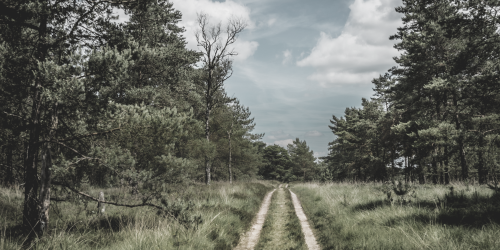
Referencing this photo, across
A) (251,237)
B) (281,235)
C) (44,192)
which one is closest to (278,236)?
(281,235)

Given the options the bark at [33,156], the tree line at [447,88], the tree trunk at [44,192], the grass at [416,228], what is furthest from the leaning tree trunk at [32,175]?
the tree line at [447,88]

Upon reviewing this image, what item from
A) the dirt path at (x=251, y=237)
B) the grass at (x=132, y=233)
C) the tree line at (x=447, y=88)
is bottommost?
the dirt path at (x=251, y=237)

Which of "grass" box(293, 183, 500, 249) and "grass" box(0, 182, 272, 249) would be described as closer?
"grass" box(293, 183, 500, 249)

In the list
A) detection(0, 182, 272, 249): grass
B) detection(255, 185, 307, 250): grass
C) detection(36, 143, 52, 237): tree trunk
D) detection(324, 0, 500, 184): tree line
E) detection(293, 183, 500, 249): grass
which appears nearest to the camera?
detection(293, 183, 500, 249): grass

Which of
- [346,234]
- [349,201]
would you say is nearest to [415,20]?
[349,201]

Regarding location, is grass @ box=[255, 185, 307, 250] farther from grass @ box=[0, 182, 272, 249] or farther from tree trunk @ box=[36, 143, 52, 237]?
tree trunk @ box=[36, 143, 52, 237]

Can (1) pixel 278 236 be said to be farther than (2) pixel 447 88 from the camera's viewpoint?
No

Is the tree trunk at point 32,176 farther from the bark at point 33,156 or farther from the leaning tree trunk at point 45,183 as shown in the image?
the leaning tree trunk at point 45,183

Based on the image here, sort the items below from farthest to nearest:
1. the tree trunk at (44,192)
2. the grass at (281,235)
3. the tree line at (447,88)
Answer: the tree line at (447,88) < the grass at (281,235) < the tree trunk at (44,192)

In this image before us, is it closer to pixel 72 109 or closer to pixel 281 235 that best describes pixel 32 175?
pixel 72 109

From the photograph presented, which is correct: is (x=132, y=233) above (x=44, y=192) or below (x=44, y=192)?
below

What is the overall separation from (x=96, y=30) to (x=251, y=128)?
33690 mm

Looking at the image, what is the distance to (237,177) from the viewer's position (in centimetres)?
4497

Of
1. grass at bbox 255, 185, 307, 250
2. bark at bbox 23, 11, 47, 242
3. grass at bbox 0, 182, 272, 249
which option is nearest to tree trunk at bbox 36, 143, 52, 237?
bark at bbox 23, 11, 47, 242
